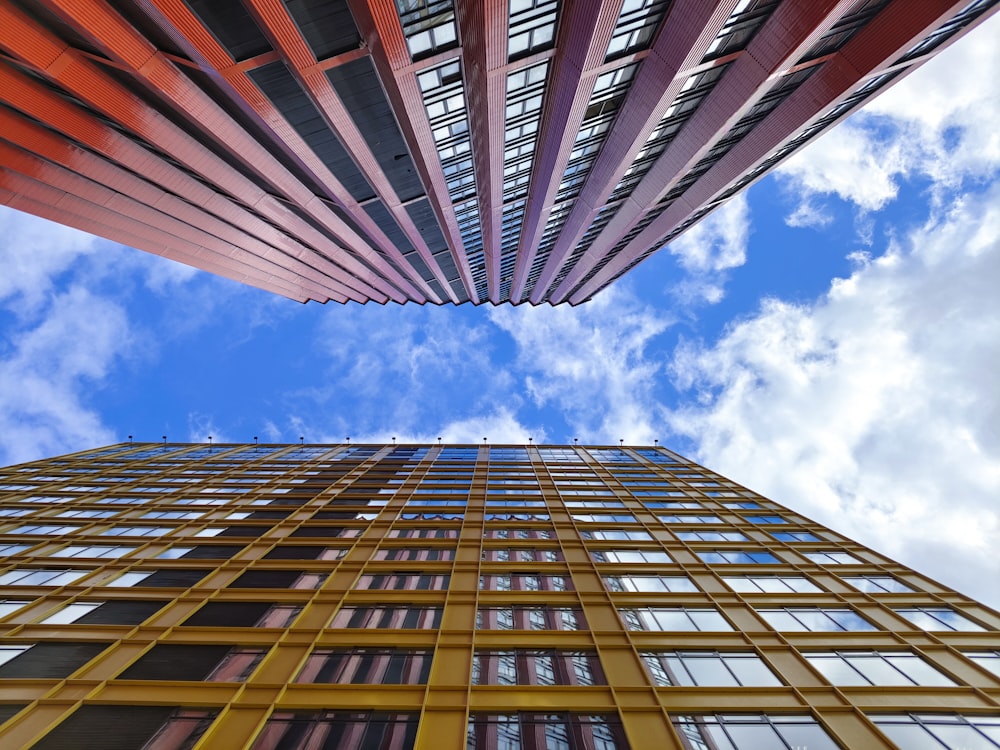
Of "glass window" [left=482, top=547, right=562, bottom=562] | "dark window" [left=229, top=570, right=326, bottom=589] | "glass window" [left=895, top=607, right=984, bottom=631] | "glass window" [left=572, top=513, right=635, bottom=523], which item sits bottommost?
"glass window" [left=895, top=607, right=984, bottom=631]

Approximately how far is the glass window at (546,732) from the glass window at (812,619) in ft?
23.3

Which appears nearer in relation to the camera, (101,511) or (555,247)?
(101,511)

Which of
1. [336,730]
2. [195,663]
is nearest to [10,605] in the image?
[195,663]

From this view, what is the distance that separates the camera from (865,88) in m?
23.8

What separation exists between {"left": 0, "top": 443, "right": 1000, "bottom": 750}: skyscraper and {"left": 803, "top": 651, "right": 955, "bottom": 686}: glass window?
0.21ft

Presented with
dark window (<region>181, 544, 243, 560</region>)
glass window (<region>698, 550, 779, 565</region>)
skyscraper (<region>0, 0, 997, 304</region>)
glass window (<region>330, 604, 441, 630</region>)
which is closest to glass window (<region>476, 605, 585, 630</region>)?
glass window (<region>330, 604, 441, 630</region>)

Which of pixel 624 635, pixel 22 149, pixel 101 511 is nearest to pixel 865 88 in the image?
pixel 624 635

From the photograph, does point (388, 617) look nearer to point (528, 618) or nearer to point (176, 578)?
point (528, 618)

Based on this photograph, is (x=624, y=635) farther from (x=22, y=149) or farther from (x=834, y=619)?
(x=22, y=149)

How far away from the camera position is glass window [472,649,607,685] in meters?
11.1

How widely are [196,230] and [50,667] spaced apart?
2820 centimetres

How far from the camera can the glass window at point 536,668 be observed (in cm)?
1108

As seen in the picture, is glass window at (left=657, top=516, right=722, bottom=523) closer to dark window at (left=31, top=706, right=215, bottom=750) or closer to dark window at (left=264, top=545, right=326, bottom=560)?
dark window at (left=264, top=545, right=326, bottom=560)

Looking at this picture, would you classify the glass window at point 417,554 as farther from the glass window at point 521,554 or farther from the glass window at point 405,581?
the glass window at point 521,554
